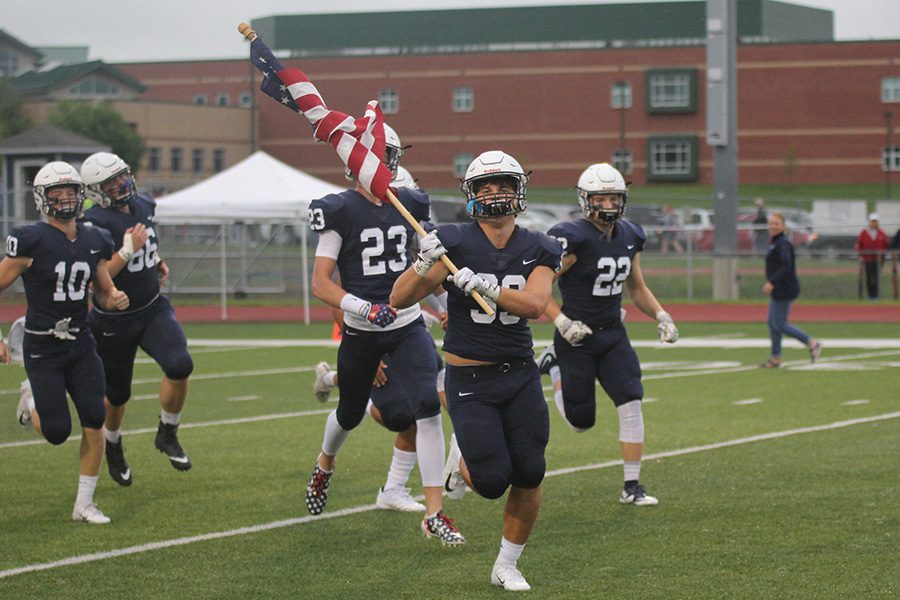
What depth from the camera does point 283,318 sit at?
2553 centimetres

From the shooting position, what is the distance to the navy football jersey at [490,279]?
20.6 ft

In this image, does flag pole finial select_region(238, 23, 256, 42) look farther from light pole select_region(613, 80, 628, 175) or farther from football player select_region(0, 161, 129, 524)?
light pole select_region(613, 80, 628, 175)

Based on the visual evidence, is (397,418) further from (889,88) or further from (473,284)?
Answer: (889,88)

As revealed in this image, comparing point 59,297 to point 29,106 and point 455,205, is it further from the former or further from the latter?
point 29,106

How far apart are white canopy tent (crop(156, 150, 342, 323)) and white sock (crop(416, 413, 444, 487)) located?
16721mm

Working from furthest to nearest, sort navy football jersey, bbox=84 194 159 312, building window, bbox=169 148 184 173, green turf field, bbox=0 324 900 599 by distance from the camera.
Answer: building window, bbox=169 148 184 173
navy football jersey, bbox=84 194 159 312
green turf field, bbox=0 324 900 599

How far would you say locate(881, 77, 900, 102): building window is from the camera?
63031 millimetres

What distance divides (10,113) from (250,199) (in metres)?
37.0

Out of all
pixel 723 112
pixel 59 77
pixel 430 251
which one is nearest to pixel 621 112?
pixel 59 77

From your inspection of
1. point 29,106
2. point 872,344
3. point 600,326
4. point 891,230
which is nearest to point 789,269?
point 872,344

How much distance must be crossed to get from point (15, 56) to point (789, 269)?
64411 millimetres

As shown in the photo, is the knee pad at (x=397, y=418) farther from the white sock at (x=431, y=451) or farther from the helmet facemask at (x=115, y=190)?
the helmet facemask at (x=115, y=190)

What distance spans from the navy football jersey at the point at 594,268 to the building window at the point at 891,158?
56678 mm

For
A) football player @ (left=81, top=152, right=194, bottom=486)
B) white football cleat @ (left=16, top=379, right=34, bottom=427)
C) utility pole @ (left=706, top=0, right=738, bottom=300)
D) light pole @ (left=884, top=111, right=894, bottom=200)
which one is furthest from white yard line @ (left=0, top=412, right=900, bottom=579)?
light pole @ (left=884, top=111, right=894, bottom=200)
